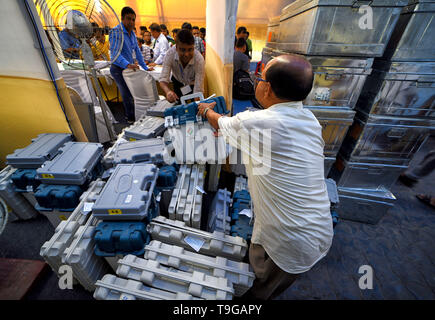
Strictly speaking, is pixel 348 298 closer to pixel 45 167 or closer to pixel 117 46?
pixel 45 167

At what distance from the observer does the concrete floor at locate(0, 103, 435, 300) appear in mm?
1769

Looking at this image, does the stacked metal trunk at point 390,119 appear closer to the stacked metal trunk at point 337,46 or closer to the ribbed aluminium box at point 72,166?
the stacked metal trunk at point 337,46

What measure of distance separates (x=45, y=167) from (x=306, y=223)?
7.14ft

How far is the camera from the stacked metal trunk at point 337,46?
5.51 ft

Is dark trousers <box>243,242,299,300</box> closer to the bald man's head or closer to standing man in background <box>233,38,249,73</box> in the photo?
the bald man's head

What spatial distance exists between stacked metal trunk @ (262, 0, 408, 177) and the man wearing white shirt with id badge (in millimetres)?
1285

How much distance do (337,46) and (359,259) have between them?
2.29m

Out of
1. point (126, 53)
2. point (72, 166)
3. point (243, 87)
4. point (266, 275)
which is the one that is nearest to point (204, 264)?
point (266, 275)

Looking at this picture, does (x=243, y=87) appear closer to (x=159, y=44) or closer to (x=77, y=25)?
(x=77, y=25)

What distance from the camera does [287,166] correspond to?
3.40ft

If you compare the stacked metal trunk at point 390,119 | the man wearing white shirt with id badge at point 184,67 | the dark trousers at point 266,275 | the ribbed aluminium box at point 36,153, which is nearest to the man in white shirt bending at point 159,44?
the man wearing white shirt with id badge at point 184,67

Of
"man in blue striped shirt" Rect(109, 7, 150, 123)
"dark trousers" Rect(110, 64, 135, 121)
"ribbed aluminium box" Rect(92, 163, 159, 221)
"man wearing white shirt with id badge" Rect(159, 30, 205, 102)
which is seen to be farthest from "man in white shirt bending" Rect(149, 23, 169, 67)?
"ribbed aluminium box" Rect(92, 163, 159, 221)

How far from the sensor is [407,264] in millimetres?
2039
